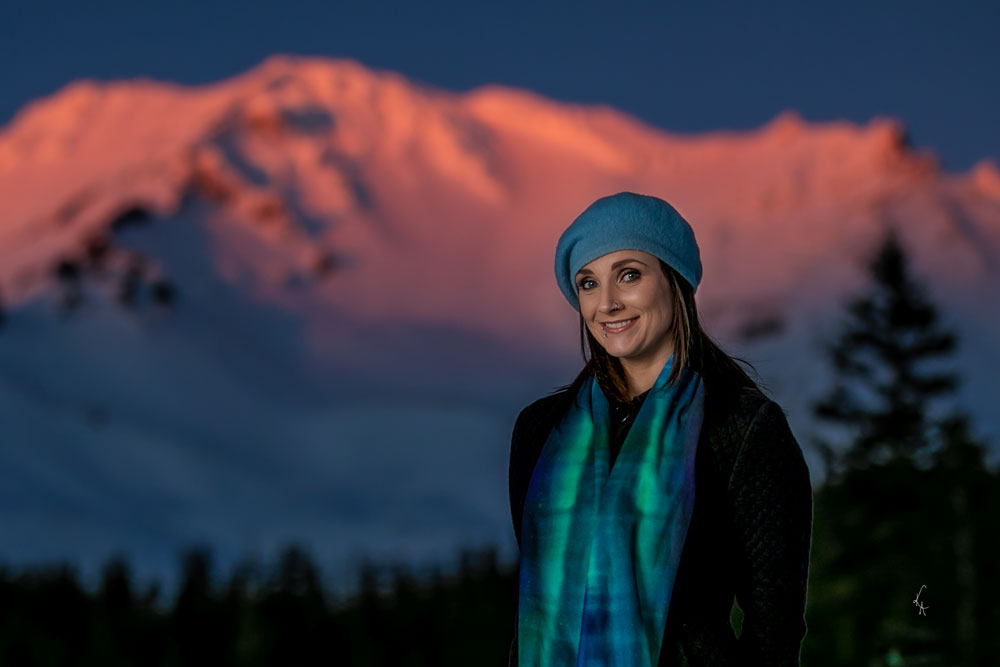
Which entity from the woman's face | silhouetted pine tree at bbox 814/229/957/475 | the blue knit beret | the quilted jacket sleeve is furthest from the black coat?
silhouetted pine tree at bbox 814/229/957/475

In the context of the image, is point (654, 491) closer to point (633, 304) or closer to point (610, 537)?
point (610, 537)

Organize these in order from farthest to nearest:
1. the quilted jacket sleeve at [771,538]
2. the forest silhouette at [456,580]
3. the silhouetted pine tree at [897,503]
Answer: the forest silhouette at [456,580] → the silhouetted pine tree at [897,503] → the quilted jacket sleeve at [771,538]

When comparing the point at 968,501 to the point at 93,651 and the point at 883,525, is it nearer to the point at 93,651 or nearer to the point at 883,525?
the point at 883,525

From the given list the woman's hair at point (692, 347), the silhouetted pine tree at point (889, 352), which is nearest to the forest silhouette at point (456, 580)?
the silhouetted pine tree at point (889, 352)

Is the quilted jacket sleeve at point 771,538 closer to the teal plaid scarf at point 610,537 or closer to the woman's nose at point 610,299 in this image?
the teal plaid scarf at point 610,537

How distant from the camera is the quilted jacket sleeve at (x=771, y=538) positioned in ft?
9.37

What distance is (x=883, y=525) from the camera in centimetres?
3756

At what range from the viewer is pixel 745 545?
114 inches

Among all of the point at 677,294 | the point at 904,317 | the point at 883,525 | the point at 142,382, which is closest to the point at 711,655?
the point at 677,294

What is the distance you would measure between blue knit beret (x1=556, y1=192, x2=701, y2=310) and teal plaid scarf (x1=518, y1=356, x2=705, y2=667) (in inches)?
9.7

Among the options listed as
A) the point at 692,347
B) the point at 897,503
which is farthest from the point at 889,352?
the point at 692,347

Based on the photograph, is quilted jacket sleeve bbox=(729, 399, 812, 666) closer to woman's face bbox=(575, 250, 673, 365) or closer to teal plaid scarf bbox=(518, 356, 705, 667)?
teal plaid scarf bbox=(518, 356, 705, 667)

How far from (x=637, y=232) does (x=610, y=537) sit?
670 millimetres

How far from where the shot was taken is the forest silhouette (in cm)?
3791
